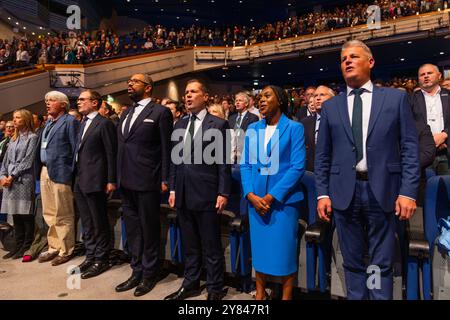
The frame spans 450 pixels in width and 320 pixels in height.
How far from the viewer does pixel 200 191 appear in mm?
2262

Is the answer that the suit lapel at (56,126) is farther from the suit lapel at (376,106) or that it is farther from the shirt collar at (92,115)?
the suit lapel at (376,106)

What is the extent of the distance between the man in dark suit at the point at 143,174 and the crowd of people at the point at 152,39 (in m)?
9.15

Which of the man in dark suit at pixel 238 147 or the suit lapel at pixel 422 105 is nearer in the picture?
the man in dark suit at pixel 238 147

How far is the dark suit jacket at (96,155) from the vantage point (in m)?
2.78

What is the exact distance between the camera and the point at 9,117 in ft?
30.5

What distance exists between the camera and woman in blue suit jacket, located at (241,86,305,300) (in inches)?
79.7

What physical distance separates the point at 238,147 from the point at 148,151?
4.31 feet

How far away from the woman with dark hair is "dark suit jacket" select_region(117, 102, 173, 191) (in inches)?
54.9

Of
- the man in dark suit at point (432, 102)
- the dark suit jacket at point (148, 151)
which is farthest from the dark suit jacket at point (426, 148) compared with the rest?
the dark suit jacket at point (148, 151)

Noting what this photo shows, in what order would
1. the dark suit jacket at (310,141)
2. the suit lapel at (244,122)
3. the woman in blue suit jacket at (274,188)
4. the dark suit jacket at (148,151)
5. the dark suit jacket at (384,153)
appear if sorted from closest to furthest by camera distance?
the dark suit jacket at (384,153) → the woman in blue suit jacket at (274,188) → the dark suit jacket at (148,151) → the dark suit jacket at (310,141) → the suit lapel at (244,122)

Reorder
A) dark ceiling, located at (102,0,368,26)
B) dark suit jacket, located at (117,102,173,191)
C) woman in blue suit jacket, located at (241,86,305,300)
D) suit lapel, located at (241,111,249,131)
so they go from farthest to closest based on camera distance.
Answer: dark ceiling, located at (102,0,368,26) < suit lapel, located at (241,111,249,131) < dark suit jacket, located at (117,102,173,191) < woman in blue suit jacket, located at (241,86,305,300)

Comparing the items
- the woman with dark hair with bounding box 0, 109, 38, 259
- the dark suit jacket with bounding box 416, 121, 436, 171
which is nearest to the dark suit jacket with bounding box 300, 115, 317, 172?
the dark suit jacket with bounding box 416, 121, 436, 171

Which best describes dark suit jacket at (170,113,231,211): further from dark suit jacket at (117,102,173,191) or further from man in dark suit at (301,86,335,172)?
man in dark suit at (301,86,335,172)
